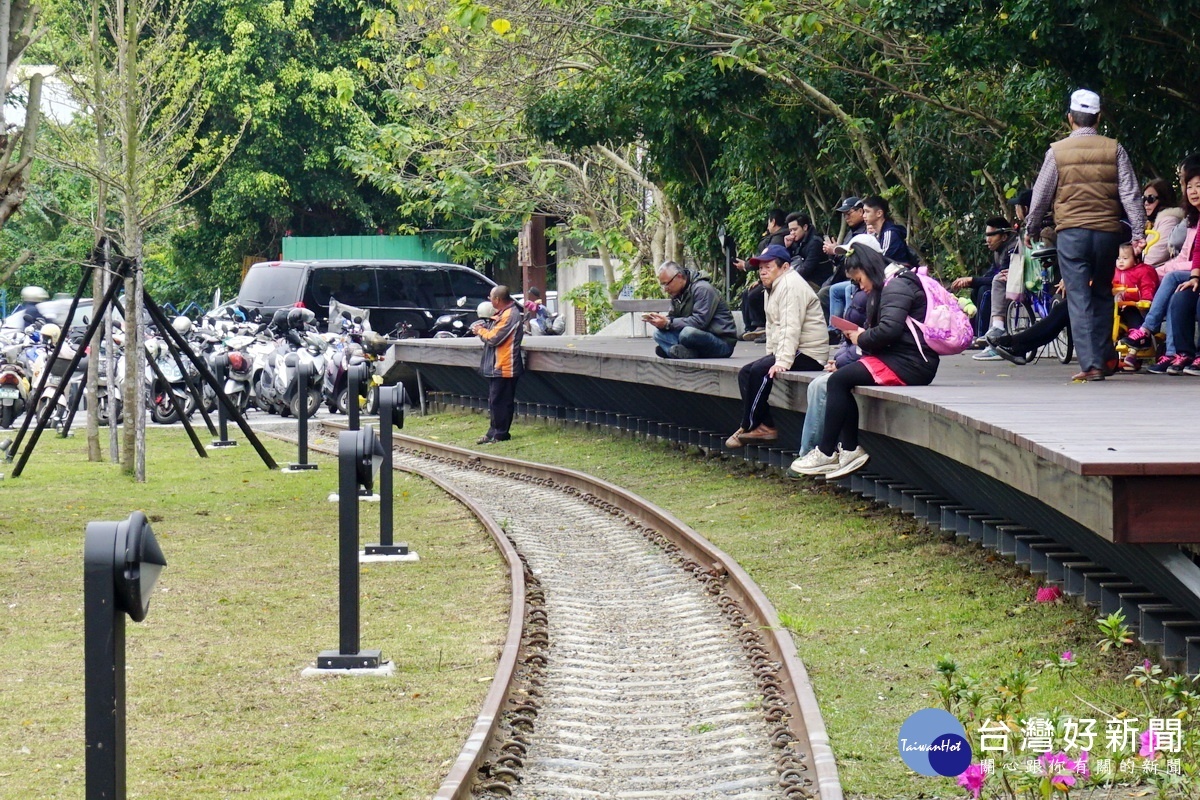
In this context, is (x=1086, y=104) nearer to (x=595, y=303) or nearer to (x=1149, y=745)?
(x=1149, y=745)

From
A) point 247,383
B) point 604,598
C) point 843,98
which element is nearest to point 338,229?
point 247,383

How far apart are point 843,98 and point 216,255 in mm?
28283

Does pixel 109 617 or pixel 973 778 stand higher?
pixel 109 617

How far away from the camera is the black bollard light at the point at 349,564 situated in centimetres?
753

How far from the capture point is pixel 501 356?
19.3 meters

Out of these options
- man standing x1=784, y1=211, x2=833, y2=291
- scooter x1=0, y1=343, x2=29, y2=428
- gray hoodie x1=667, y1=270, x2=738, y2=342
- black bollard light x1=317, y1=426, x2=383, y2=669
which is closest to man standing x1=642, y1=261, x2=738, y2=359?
gray hoodie x1=667, y1=270, x2=738, y2=342

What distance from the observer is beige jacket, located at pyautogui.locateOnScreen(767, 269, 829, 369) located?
11680 millimetres

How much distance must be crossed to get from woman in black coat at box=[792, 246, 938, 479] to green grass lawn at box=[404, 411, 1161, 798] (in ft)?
2.78

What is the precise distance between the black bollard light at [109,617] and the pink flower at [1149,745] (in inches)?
116

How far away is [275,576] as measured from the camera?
408 inches

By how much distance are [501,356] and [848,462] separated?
9140mm

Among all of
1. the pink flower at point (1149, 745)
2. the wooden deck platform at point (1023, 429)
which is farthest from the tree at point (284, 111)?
the pink flower at point (1149, 745)

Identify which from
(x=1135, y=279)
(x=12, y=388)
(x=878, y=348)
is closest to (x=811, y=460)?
(x=878, y=348)

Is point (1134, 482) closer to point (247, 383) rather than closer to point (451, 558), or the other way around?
point (451, 558)
